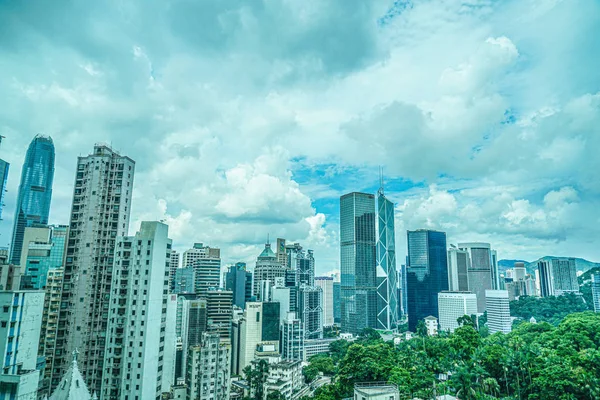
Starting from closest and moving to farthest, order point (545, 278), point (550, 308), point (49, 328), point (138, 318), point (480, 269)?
point (138, 318), point (49, 328), point (550, 308), point (545, 278), point (480, 269)

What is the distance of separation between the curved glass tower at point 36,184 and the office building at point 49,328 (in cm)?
10552

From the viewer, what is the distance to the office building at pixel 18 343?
75.0 feet

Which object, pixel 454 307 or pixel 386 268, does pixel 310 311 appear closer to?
pixel 386 268

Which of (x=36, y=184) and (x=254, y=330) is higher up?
(x=36, y=184)

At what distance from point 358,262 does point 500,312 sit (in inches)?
2573

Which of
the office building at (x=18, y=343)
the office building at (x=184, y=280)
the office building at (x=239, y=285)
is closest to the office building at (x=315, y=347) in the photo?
the office building at (x=239, y=285)

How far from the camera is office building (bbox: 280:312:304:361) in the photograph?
96062 millimetres

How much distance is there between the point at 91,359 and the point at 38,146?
487 ft

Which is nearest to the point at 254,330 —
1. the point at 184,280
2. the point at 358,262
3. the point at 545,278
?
the point at 184,280

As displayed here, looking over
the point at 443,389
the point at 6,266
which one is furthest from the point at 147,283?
the point at 443,389

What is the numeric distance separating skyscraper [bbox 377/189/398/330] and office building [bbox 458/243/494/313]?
4412 cm

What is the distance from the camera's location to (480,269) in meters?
193

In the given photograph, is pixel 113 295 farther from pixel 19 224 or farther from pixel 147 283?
pixel 19 224

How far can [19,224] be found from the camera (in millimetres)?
142375
